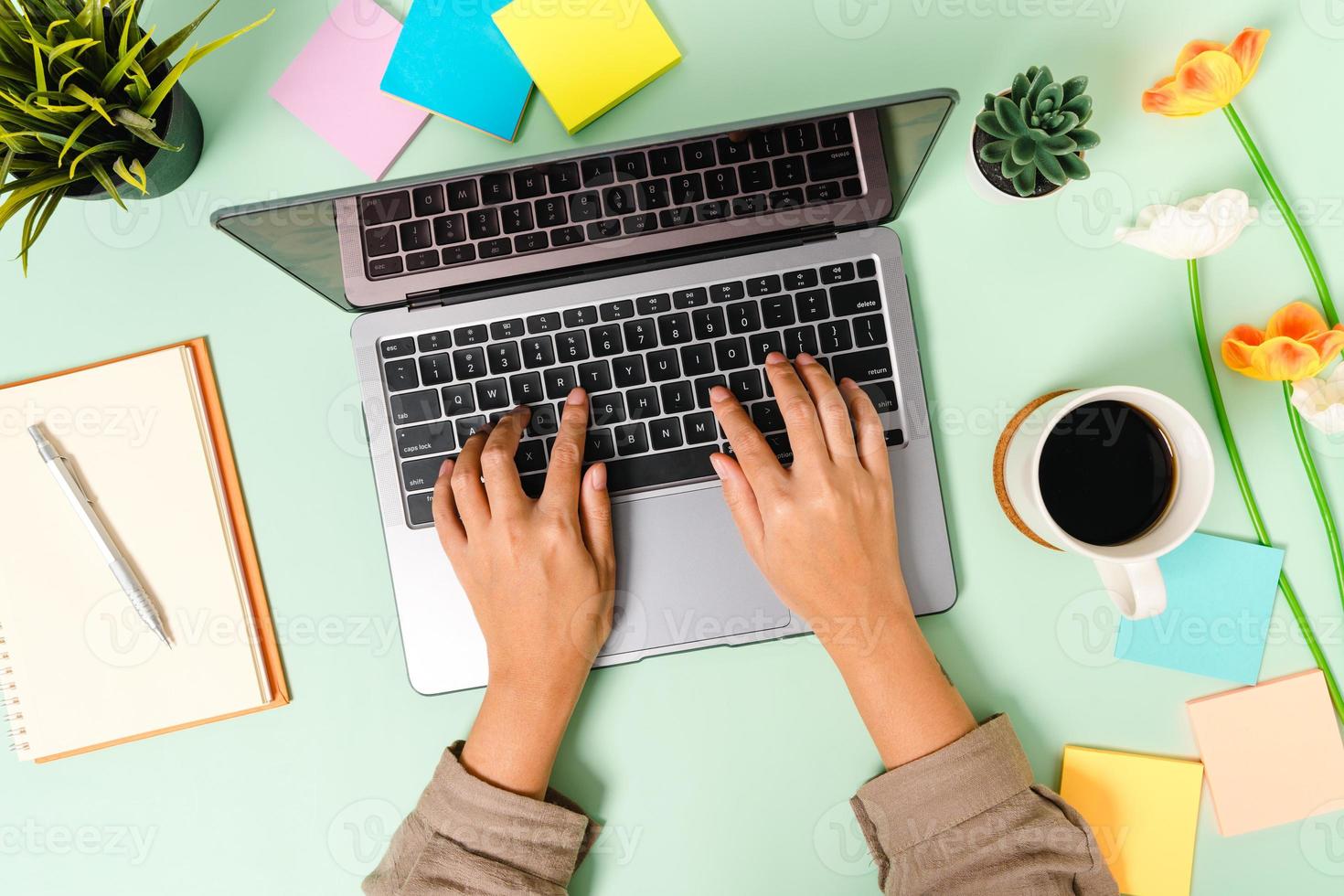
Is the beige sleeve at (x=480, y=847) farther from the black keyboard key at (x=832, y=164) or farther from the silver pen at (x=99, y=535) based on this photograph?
the black keyboard key at (x=832, y=164)

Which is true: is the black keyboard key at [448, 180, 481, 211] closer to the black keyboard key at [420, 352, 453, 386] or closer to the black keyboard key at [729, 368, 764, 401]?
the black keyboard key at [420, 352, 453, 386]

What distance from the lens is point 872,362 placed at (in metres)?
0.70

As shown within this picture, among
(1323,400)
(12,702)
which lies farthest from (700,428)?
(12,702)

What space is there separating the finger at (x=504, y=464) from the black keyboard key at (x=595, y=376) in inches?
2.4

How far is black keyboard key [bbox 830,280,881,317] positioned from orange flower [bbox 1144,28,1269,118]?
0.31 meters

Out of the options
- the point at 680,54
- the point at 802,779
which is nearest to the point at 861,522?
the point at 802,779

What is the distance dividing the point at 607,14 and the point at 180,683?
79cm

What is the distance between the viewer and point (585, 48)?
29.1 inches

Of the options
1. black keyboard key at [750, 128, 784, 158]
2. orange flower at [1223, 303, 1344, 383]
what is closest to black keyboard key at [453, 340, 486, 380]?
black keyboard key at [750, 128, 784, 158]

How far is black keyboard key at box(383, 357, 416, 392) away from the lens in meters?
0.71

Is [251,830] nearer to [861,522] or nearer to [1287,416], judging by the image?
[861,522]

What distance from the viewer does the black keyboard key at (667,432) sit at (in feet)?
2.31

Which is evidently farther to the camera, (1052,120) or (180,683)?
(180,683)

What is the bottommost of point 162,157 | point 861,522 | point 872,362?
point 861,522
